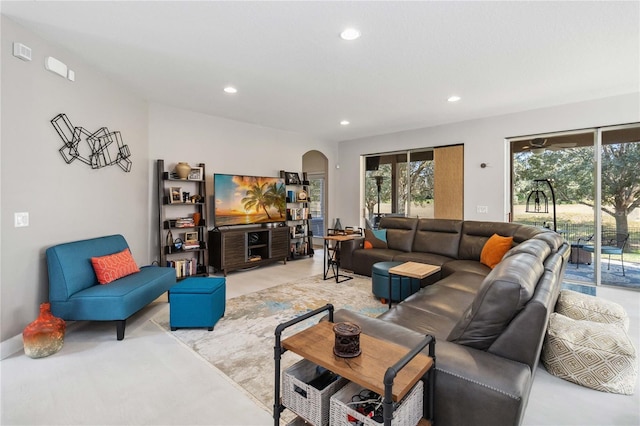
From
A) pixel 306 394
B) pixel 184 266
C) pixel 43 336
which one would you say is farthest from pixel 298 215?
pixel 306 394

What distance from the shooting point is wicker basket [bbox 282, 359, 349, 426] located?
130cm

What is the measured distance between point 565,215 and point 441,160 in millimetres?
2134

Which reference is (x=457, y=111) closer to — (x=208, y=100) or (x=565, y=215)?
(x=565, y=215)

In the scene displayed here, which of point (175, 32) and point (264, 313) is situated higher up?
point (175, 32)

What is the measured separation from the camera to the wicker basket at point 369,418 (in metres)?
1.14

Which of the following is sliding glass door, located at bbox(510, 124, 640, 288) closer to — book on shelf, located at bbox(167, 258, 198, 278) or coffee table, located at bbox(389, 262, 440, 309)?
coffee table, located at bbox(389, 262, 440, 309)

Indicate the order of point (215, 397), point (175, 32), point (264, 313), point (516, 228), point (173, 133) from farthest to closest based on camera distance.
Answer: point (173, 133) → point (516, 228) → point (264, 313) → point (175, 32) → point (215, 397)

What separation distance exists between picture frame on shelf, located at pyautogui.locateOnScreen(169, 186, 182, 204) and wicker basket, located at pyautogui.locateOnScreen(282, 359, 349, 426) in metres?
3.71

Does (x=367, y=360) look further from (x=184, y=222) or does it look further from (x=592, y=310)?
(x=184, y=222)

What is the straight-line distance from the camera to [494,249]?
12.7ft

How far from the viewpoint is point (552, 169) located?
4.79 meters

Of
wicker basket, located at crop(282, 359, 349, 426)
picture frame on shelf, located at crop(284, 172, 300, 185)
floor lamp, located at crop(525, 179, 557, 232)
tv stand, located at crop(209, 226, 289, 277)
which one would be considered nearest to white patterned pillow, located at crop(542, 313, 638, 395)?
wicker basket, located at crop(282, 359, 349, 426)

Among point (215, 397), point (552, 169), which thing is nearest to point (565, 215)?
point (552, 169)

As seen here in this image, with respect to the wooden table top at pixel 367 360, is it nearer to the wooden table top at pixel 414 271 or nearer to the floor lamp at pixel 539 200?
the wooden table top at pixel 414 271
